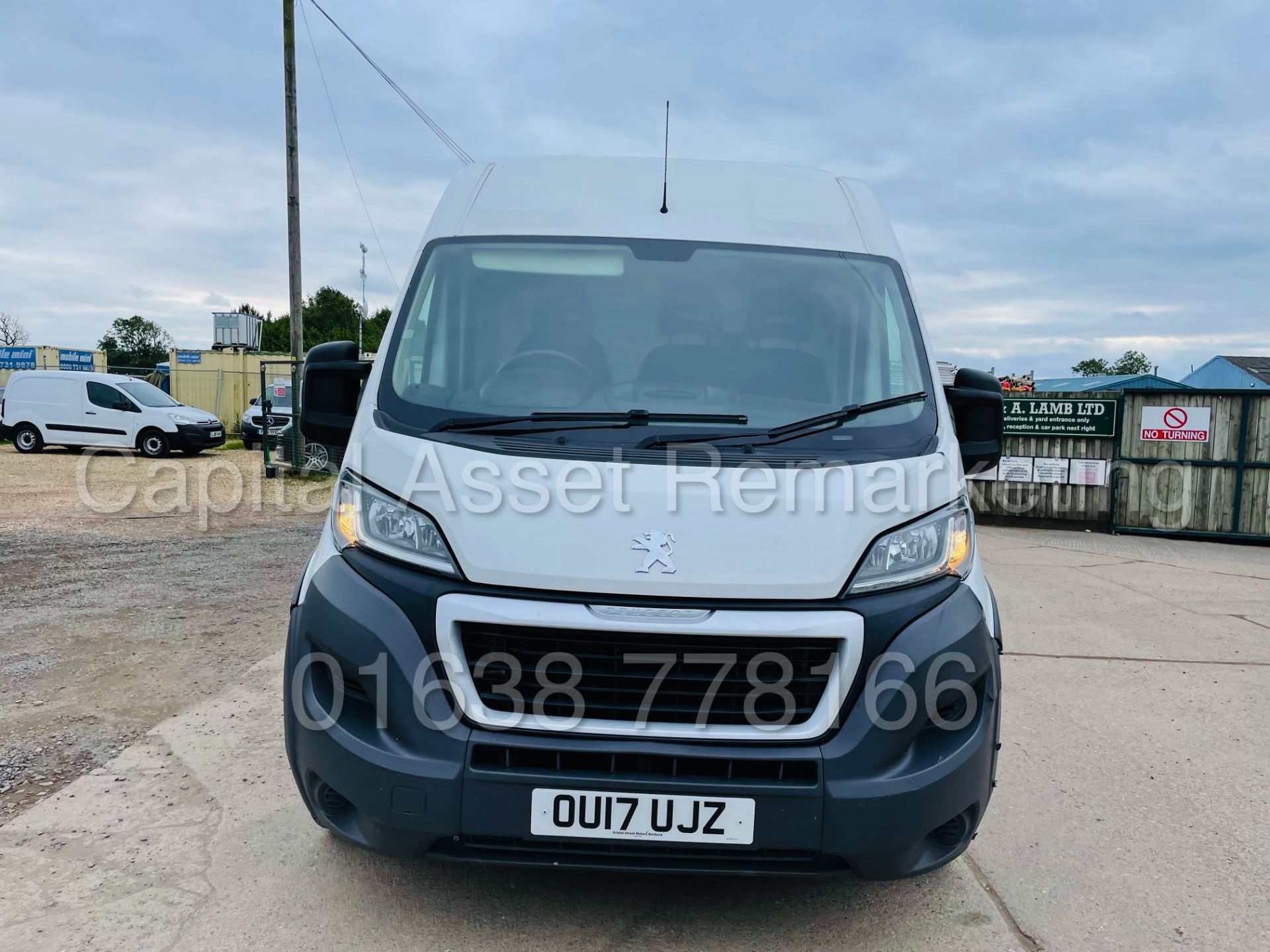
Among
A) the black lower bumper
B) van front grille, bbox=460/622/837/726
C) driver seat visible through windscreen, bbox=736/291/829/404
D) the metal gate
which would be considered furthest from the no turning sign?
the black lower bumper

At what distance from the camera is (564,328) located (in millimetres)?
3193

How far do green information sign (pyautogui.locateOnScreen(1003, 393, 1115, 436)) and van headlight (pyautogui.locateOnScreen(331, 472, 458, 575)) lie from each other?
36.4 ft

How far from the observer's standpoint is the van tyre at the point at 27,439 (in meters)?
21.3

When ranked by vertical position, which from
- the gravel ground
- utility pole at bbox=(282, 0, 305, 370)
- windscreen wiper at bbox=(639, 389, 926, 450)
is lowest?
the gravel ground

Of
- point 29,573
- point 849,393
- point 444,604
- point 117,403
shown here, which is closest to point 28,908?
point 444,604

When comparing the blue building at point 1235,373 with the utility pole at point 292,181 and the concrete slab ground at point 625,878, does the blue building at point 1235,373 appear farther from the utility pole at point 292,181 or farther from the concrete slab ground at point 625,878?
the concrete slab ground at point 625,878

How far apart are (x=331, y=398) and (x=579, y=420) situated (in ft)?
3.20

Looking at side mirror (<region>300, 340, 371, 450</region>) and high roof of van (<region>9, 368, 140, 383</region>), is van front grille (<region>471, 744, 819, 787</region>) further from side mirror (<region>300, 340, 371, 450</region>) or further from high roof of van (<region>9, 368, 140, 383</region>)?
high roof of van (<region>9, 368, 140, 383</region>)

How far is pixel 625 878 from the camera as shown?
3117 mm

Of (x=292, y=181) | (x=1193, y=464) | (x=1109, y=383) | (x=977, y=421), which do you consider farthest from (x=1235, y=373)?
(x=977, y=421)

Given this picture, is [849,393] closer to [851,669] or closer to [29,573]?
[851,669]

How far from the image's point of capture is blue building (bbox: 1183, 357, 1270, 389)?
49.0m

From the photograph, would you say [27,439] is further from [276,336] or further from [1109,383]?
[276,336]

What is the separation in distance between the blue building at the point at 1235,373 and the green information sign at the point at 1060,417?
41.5 meters
